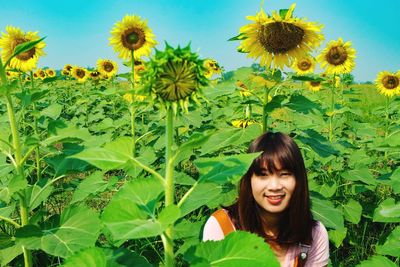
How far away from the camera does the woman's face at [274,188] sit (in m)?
2.08

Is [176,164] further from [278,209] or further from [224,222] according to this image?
[278,209]

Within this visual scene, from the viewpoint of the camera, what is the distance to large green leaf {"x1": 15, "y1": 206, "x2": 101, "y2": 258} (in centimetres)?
178

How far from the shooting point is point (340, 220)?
245 centimetres

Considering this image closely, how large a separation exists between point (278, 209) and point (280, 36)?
1.12 m

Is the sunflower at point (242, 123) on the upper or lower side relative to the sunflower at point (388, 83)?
lower

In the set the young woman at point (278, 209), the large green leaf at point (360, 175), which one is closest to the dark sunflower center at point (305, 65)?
the large green leaf at point (360, 175)

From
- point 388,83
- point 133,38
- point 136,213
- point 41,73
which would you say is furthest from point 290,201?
point 41,73

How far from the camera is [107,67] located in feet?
26.1

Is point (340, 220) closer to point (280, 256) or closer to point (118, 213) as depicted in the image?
point (280, 256)

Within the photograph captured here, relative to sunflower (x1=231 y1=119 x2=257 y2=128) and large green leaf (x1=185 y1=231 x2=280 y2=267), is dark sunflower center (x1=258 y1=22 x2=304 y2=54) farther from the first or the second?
large green leaf (x1=185 y1=231 x2=280 y2=267)

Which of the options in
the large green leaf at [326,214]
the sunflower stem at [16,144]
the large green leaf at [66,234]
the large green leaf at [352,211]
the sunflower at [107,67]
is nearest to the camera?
the large green leaf at [66,234]

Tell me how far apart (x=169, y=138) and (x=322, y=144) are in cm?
166

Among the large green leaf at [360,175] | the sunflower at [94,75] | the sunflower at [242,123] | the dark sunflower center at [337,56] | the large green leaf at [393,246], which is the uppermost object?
the sunflower at [94,75]

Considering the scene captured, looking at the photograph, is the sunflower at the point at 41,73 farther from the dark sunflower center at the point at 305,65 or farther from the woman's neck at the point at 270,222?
the woman's neck at the point at 270,222
